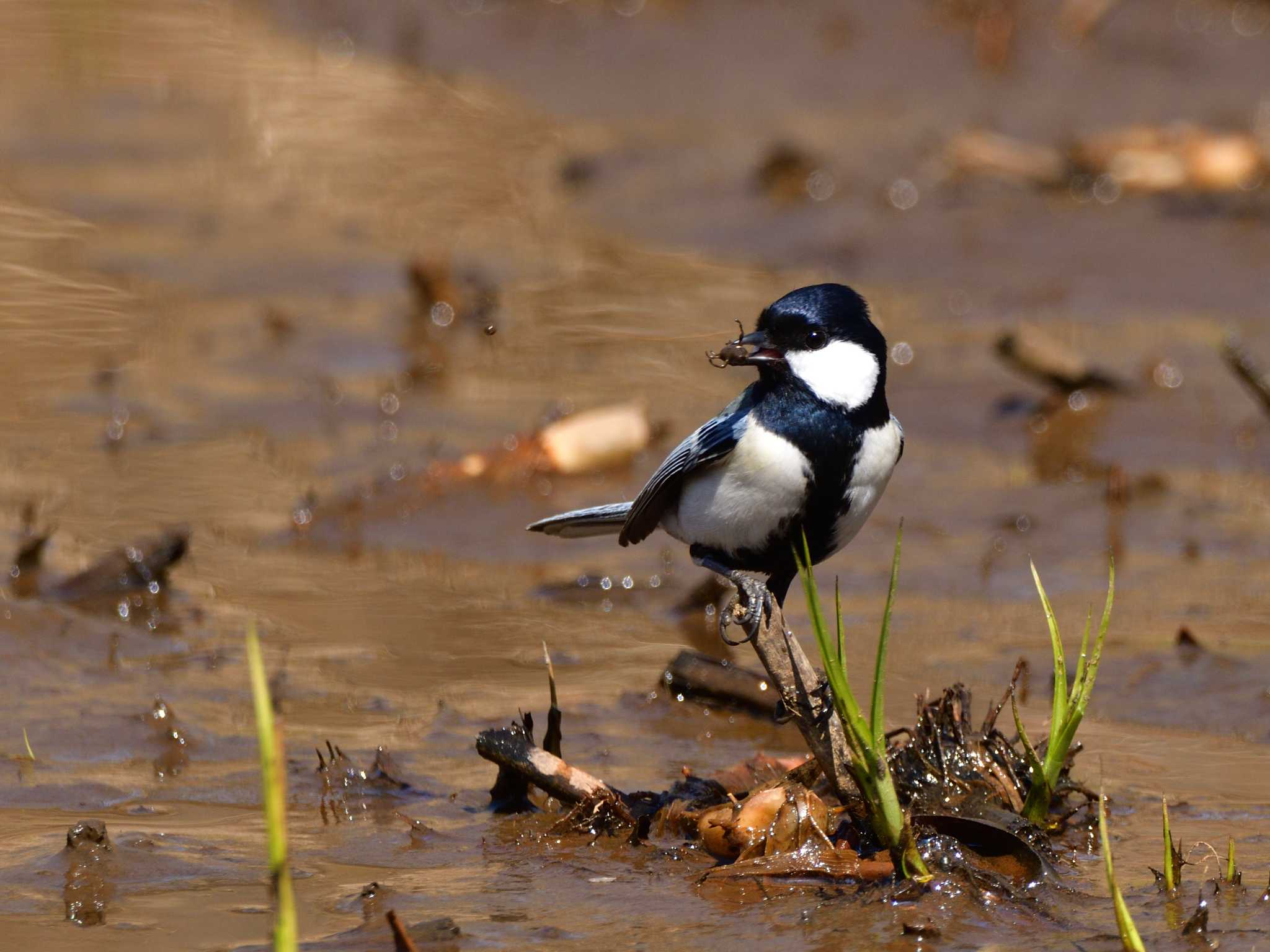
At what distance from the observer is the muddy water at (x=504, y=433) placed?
4398 millimetres

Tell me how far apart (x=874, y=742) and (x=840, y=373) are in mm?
988

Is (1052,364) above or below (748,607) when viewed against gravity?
above

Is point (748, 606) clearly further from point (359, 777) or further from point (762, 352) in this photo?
point (359, 777)

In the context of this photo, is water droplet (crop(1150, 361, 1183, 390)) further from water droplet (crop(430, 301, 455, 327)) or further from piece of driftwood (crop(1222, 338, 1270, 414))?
water droplet (crop(430, 301, 455, 327))

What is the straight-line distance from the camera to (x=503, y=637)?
613cm

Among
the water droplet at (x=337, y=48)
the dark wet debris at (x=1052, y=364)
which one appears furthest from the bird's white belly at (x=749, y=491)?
the water droplet at (x=337, y=48)

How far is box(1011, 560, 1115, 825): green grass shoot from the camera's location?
13.0ft

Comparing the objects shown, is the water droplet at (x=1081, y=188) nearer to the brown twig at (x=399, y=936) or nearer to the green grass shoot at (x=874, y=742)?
the green grass shoot at (x=874, y=742)

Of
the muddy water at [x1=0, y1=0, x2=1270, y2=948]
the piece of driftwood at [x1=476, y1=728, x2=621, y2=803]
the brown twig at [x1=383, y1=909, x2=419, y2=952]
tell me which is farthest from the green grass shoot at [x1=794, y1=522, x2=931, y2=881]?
the brown twig at [x1=383, y1=909, x2=419, y2=952]

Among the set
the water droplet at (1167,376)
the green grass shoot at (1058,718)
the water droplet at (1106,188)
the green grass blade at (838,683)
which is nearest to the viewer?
the green grass blade at (838,683)

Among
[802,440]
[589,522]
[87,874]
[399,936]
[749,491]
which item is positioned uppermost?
[802,440]

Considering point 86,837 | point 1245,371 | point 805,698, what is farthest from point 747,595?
point 1245,371

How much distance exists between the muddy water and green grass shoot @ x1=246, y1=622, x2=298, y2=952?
3.49ft

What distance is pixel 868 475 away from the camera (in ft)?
14.2
